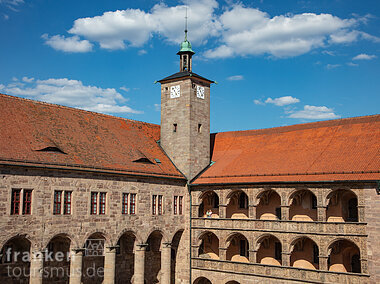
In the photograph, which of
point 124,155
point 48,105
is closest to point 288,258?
point 124,155

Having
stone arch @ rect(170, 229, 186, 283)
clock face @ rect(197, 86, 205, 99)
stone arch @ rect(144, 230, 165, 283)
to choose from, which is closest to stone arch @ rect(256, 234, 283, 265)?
stone arch @ rect(170, 229, 186, 283)

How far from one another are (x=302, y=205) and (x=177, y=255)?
11.7 m

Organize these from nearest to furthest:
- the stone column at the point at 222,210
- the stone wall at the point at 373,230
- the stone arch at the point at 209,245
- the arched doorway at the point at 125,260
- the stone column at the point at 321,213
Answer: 1. the stone wall at the point at 373,230
2. the stone column at the point at 321,213
3. the arched doorway at the point at 125,260
4. the stone column at the point at 222,210
5. the stone arch at the point at 209,245

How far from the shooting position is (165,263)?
3856cm

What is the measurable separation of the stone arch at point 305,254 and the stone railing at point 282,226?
1.29 metres

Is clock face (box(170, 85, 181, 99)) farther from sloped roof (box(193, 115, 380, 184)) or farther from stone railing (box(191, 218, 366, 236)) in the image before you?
stone railing (box(191, 218, 366, 236))

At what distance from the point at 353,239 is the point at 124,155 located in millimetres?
17512

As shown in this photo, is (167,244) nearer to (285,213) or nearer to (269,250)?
(269,250)

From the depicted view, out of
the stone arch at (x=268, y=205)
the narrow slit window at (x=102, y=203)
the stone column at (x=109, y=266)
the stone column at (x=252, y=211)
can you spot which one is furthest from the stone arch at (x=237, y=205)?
the stone column at (x=109, y=266)

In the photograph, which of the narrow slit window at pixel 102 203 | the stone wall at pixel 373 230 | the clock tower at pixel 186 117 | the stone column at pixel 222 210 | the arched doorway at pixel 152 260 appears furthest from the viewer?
the clock tower at pixel 186 117

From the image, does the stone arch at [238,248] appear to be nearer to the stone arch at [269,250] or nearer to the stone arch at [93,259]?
the stone arch at [269,250]

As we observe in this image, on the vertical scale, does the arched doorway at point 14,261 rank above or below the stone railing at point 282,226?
below

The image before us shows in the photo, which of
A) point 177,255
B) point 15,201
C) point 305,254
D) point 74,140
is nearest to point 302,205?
point 305,254

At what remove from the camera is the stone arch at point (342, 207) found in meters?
33.4
